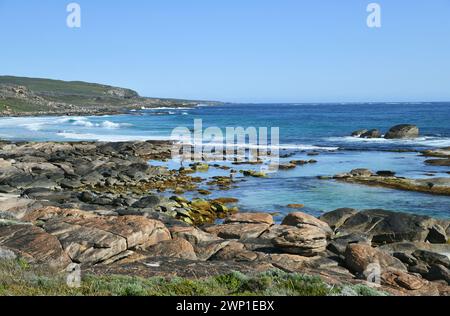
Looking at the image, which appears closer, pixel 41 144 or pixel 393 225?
pixel 393 225

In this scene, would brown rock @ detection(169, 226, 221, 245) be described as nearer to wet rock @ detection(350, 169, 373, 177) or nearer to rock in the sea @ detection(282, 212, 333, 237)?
rock in the sea @ detection(282, 212, 333, 237)

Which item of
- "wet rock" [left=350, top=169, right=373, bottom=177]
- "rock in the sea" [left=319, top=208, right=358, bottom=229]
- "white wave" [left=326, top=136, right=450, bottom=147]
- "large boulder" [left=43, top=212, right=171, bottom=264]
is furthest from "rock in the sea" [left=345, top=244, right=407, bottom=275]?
"white wave" [left=326, top=136, right=450, bottom=147]

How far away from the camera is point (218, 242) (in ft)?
52.5

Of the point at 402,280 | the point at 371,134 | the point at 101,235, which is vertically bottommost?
the point at 402,280

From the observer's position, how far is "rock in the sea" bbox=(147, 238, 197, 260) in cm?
1432

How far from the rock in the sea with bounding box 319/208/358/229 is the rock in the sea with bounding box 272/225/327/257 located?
5.15m

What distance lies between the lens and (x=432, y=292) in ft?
40.3

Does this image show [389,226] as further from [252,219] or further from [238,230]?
[238,230]

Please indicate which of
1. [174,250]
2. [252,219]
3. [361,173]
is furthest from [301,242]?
[361,173]

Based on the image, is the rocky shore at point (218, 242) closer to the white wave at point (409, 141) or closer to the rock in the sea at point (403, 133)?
the white wave at point (409, 141)

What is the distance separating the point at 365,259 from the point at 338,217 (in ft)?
23.6
